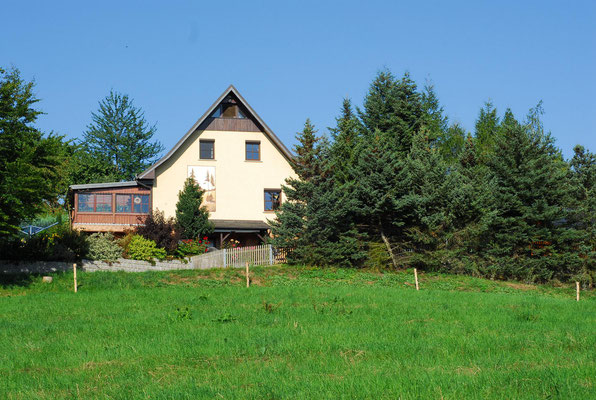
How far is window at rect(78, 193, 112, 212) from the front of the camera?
38281 mm

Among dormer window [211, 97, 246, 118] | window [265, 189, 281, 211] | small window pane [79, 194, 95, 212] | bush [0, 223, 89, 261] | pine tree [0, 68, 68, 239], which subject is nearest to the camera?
pine tree [0, 68, 68, 239]

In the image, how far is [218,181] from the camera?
131ft

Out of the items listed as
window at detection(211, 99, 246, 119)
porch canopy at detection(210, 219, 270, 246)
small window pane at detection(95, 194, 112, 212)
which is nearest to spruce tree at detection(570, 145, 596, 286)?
porch canopy at detection(210, 219, 270, 246)

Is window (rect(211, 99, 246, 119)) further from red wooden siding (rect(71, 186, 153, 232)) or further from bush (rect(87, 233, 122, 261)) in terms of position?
bush (rect(87, 233, 122, 261))

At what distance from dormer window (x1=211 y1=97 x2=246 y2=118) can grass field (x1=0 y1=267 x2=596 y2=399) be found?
21.4 metres

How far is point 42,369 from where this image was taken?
9758 mm

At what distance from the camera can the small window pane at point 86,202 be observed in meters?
38.2

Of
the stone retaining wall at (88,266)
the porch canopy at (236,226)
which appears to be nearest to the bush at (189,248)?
the stone retaining wall at (88,266)

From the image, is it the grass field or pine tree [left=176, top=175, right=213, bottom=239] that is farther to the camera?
pine tree [left=176, top=175, right=213, bottom=239]

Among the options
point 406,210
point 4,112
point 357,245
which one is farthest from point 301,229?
point 4,112

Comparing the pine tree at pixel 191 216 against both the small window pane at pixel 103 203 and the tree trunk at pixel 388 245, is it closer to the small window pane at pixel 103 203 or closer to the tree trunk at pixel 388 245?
the small window pane at pixel 103 203

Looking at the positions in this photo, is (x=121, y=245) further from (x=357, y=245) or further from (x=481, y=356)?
(x=481, y=356)

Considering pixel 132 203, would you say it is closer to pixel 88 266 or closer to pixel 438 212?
pixel 88 266

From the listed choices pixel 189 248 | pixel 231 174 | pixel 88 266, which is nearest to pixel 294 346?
pixel 88 266
